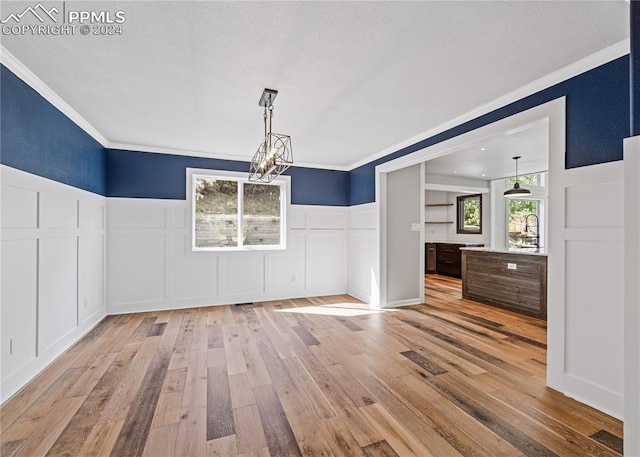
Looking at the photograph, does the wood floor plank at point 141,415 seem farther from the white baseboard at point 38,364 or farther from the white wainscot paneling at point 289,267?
the white wainscot paneling at point 289,267

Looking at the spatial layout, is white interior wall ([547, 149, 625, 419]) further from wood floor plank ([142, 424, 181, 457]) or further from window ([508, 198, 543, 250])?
window ([508, 198, 543, 250])

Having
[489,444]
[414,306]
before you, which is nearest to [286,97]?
[489,444]

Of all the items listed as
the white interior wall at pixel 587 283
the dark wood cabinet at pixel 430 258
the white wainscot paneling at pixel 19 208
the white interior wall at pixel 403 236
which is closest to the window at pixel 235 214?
the white interior wall at pixel 403 236

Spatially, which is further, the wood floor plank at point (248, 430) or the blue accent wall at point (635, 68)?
the wood floor plank at point (248, 430)

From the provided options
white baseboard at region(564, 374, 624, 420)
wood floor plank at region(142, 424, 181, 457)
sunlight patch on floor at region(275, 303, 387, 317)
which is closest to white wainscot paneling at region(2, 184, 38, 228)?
wood floor plank at region(142, 424, 181, 457)

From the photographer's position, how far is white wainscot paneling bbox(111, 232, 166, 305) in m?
4.16

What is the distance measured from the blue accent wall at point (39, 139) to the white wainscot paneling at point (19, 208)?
19 cm

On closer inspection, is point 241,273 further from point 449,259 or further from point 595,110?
point 449,259

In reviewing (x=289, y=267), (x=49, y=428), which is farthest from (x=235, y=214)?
(x=49, y=428)

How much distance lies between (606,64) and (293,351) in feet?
11.0

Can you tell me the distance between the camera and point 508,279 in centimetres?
441

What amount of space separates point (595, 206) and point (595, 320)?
79cm

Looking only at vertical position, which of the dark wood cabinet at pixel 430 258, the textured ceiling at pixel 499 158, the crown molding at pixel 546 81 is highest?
the textured ceiling at pixel 499 158

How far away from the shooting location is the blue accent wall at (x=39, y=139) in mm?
2090
